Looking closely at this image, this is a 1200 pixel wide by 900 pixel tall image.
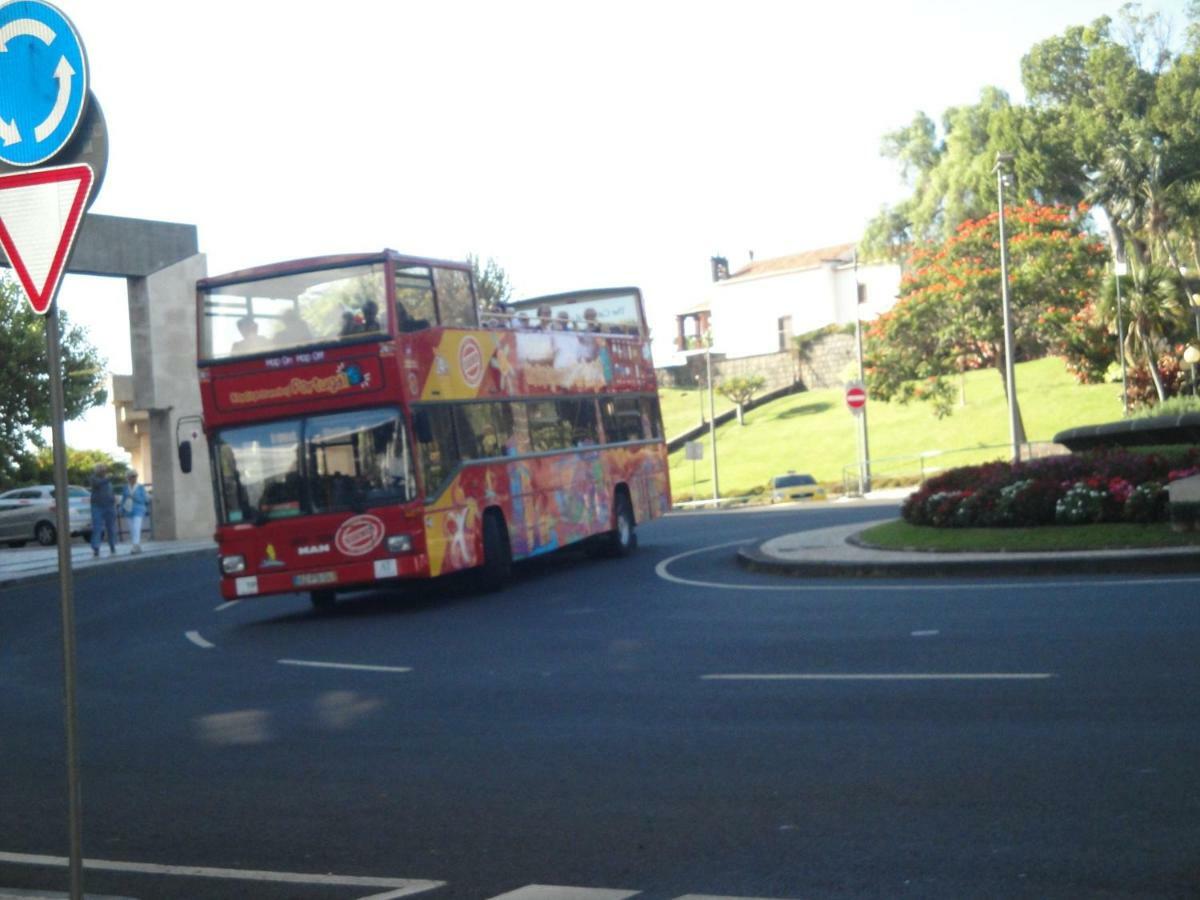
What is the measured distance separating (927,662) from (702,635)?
3053 mm

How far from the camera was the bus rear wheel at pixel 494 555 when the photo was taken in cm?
1975

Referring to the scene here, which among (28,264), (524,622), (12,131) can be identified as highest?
(12,131)

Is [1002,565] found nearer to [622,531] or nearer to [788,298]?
[622,531]

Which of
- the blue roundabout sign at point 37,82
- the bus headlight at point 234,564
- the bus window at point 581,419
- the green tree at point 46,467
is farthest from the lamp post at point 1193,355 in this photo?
the blue roundabout sign at point 37,82

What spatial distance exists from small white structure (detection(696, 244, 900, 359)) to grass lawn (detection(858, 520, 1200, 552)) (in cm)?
6837

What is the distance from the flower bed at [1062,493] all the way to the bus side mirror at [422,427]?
712 centimetres

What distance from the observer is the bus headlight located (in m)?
18.1

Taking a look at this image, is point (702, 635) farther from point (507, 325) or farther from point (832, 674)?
point (507, 325)

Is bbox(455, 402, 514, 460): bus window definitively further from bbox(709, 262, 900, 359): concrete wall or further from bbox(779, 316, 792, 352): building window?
bbox(779, 316, 792, 352): building window

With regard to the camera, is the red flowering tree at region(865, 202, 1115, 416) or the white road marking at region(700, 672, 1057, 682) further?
the red flowering tree at region(865, 202, 1115, 416)

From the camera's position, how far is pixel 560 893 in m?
5.82

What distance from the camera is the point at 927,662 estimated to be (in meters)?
11.0

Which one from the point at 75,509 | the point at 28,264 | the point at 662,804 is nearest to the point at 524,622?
the point at 662,804

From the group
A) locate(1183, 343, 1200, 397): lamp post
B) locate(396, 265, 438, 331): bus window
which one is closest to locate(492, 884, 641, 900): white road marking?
locate(396, 265, 438, 331): bus window
